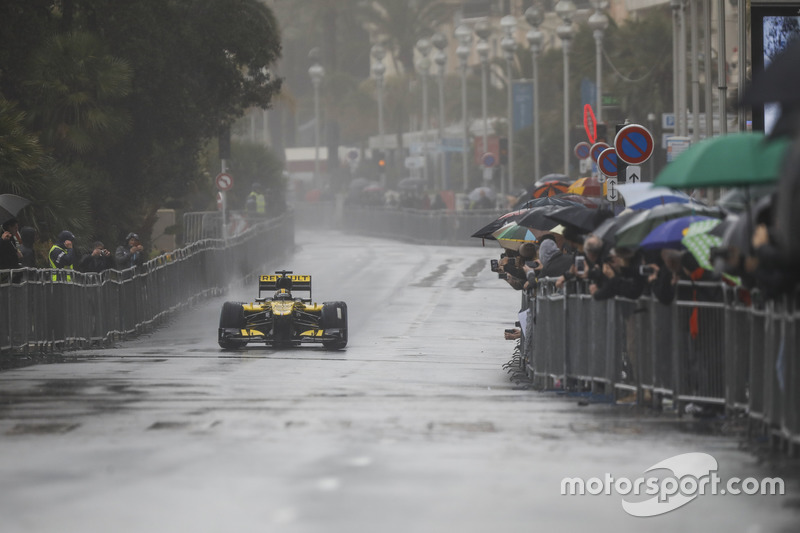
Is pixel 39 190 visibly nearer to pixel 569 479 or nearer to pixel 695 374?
pixel 695 374

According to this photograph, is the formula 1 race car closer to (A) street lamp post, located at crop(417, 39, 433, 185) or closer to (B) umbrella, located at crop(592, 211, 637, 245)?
(B) umbrella, located at crop(592, 211, 637, 245)

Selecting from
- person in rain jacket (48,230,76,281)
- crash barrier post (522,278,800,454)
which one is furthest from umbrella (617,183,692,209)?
person in rain jacket (48,230,76,281)

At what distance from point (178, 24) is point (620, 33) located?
32.7 meters

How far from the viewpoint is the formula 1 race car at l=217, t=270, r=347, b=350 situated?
997 inches

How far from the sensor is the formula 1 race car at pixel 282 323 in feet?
83.1

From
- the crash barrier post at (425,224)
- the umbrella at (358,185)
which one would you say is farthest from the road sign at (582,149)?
the umbrella at (358,185)

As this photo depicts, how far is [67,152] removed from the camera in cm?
3469

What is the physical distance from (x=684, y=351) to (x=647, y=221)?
1400 mm

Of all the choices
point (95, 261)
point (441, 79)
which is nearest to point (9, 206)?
point (95, 261)

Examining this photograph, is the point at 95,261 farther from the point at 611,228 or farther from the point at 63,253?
the point at 611,228

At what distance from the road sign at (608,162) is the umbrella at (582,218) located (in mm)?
6866

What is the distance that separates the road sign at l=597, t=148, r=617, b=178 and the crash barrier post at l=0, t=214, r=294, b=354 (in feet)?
26.5

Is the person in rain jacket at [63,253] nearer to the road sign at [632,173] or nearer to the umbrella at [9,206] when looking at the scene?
the umbrella at [9,206]

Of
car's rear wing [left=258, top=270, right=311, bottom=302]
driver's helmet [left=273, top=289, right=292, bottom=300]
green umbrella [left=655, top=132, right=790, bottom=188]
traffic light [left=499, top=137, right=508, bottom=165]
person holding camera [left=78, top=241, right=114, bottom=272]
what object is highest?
traffic light [left=499, top=137, right=508, bottom=165]
